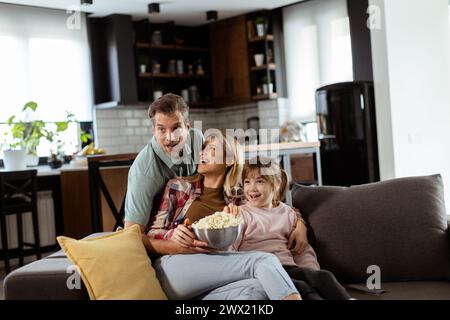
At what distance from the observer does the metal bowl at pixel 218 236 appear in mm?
2186

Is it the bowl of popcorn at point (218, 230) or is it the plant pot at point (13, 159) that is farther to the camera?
the plant pot at point (13, 159)

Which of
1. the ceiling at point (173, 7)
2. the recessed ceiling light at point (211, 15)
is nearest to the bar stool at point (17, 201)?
the ceiling at point (173, 7)

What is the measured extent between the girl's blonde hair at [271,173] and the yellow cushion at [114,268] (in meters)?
0.60

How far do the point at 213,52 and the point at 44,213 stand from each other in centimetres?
314

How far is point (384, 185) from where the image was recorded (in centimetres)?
267

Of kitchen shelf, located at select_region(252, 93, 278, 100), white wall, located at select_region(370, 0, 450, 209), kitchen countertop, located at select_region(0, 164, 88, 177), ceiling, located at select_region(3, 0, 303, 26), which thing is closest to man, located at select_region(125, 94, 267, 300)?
white wall, located at select_region(370, 0, 450, 209)

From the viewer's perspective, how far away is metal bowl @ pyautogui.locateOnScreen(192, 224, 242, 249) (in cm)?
219

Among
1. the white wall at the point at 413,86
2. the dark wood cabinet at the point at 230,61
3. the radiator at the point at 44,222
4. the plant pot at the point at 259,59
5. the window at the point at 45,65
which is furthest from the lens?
the dark wood cabinet at the point at 230,61

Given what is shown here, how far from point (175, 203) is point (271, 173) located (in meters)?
0.43

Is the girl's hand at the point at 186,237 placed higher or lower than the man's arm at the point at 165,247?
higher

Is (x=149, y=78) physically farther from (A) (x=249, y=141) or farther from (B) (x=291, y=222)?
(B) (x=291, y=222)

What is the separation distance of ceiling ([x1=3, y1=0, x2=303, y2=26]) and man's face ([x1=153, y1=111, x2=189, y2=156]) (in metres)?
4.09

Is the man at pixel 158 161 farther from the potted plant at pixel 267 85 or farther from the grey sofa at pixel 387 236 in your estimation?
the potted plant at pixel 267 85

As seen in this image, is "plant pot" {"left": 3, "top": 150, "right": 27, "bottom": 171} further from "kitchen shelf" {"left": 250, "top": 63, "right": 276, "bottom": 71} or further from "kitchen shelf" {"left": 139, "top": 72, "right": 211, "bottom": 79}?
"kitchen shelf" {"left": 250, "top": 63, "right": 276, "bottom": 71}
